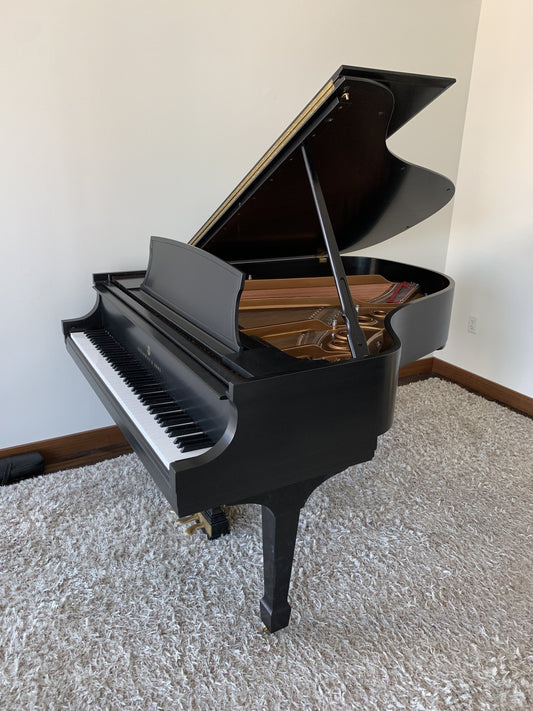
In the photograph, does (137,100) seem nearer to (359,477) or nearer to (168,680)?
(359,477)

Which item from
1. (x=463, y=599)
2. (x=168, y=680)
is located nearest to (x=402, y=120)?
(x=463, y=599)

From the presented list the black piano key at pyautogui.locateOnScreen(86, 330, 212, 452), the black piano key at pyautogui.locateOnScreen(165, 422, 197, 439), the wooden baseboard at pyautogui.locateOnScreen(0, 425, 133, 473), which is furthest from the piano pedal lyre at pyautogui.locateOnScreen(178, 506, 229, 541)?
the wooden baseboard at pyautogui.locateOnScreen(0, 425, 133, 473)

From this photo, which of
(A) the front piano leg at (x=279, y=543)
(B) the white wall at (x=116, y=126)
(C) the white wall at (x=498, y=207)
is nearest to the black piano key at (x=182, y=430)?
(A) the front piano leg at (x=279, y=543)

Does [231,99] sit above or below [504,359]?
above

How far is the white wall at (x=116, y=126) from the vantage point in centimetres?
220

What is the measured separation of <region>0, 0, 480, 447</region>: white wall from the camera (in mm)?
2201

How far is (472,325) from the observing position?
3561 millimetres

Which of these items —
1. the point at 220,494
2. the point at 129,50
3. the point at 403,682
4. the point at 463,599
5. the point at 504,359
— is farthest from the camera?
the point at 504,359

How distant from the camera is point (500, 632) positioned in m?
1.62

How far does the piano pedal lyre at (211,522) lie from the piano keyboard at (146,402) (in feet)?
2.07

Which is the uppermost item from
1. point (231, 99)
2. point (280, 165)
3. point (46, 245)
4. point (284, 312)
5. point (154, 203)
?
point (231, 99)

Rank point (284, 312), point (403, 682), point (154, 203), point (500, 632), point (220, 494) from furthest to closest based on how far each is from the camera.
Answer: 1. point (154, 203)
2. point (284, 312)
3. point (500, 632)
4. point (403, 682)
5. point (220, 494)

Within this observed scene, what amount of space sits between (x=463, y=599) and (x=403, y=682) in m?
0.43

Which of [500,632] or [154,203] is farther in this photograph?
[154,203]
